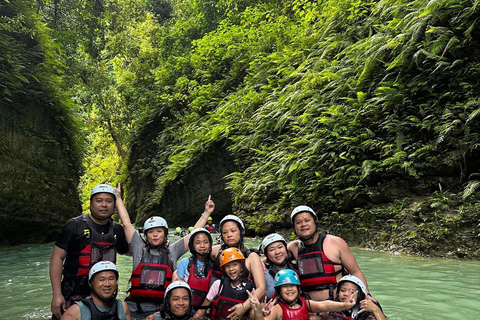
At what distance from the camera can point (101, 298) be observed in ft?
13.5

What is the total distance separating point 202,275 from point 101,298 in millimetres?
1281

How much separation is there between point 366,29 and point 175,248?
10.7 meters

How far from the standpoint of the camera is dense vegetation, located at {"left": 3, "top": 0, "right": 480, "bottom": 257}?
8305 millimetres

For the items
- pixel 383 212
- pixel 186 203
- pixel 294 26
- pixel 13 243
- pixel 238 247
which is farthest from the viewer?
pixel 186 203

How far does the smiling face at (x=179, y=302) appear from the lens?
4289mm

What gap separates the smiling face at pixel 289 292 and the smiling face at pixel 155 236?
1651 millimetres

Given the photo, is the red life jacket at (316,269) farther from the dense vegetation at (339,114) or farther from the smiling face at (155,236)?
the dense vegetation at (339,114)

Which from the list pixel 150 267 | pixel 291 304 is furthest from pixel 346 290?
pixel 150 267

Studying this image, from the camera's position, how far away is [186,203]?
18531mm

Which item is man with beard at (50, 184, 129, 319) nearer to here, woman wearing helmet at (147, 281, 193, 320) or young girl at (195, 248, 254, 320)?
woman wearing helmet at (147, 281, 193, 320)

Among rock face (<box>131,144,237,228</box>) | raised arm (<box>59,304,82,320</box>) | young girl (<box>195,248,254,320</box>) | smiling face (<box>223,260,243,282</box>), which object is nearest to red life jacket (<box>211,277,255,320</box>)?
young girl (<box>195,248,254,320</box>)

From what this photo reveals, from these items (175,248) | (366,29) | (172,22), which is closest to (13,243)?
(175,248)

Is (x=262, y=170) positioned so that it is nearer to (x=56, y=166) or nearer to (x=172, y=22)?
(x=56, y=166)

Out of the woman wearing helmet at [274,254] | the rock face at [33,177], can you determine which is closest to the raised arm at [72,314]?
the woman wearing helmet at [274,254]
